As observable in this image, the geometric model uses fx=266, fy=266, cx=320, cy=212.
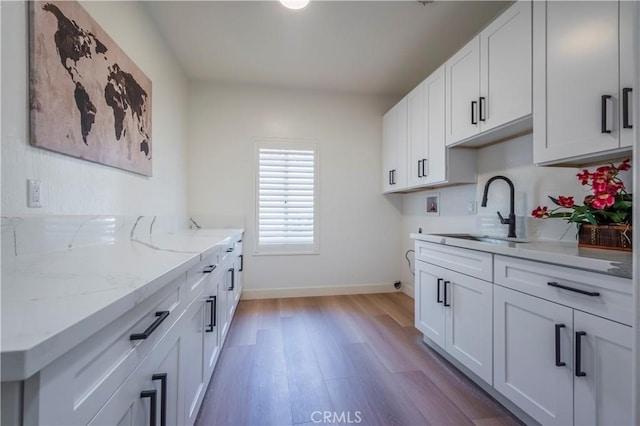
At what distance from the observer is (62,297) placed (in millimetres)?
573

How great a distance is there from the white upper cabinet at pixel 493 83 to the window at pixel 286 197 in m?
1.79

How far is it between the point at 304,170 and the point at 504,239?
7.53 feet

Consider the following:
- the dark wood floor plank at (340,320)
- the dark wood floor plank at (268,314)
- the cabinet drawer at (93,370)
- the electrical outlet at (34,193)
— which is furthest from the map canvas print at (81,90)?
the dark wood floor plank at (340,320)

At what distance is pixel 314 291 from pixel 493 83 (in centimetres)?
282

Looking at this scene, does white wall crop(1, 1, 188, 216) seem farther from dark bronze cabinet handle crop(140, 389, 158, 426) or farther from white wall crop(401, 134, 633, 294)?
white wall crop(401, 134, 633, 294)

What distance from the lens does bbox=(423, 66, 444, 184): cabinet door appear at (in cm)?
229

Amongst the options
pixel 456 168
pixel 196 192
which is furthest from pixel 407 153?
pixel 196 192

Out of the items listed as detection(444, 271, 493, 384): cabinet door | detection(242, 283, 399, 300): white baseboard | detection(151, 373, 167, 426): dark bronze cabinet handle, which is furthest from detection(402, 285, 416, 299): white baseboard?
detection(151, 373, 167, 426): dark bronze cabinet handle

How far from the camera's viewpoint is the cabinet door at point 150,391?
0.61 metres

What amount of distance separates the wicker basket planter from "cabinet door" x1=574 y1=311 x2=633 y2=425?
0.48 m

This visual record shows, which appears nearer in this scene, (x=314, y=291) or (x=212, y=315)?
(x=212, y=315)

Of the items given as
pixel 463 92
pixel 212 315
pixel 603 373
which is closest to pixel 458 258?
pixel 603 373

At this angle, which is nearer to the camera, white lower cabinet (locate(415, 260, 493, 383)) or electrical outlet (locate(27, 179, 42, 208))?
electrical outlet (locate(27, 179, 42, 208))

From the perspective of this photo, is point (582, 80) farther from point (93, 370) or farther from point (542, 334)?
point (93, 370)
